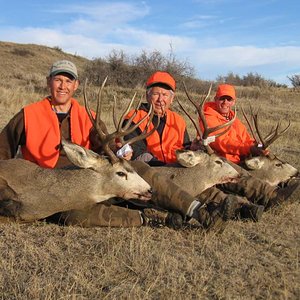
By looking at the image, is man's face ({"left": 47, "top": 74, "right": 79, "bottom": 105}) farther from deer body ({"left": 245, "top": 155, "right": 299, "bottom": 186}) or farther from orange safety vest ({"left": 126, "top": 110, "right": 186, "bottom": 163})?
deer body ({"left": 245, "top": 155, "right": 299, "bottom": 186})

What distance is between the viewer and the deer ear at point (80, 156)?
441 cm

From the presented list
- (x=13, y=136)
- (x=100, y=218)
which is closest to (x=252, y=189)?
(x=100, y=218)

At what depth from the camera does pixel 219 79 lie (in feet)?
93.8

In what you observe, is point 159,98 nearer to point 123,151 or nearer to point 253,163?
point 123,151

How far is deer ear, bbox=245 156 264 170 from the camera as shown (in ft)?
22.1

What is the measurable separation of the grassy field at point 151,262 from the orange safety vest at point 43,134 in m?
0.96

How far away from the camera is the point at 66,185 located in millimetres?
4484

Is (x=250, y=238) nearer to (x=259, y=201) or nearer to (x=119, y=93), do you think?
(x=259, y=201)

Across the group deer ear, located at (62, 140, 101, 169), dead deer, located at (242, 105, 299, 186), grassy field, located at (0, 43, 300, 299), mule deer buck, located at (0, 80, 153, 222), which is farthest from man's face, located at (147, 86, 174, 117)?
grassy field, located at (0, 43, 300, 299)

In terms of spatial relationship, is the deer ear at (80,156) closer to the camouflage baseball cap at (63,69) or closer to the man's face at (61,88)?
the man's face at (61,88)

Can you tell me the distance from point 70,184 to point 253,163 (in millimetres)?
3112

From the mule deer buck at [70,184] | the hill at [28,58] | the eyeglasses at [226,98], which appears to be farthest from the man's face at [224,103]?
the hill at [28,58]

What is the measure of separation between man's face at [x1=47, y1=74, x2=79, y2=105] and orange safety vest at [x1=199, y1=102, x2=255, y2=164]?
2.12 metres

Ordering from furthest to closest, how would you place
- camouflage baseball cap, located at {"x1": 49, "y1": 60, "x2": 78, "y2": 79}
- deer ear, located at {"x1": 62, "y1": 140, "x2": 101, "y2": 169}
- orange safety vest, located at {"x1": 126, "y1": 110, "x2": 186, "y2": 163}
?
orange safety vest, located at {"x1": 126, "y1": 110, "x2": 186, "y2": 163} → camouflage baseball cap, located at {"x1": 49, "y1": 60, "x2": 78, "y2": 79} → deer ear, located at {"x1": 62, "y1": 140, "x2": 101, "y2": 169}
